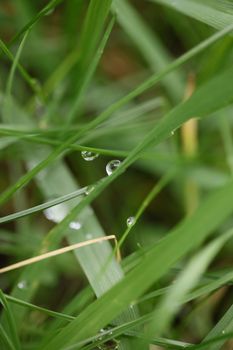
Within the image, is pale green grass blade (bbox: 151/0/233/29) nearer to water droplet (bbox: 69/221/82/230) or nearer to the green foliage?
the green foliage

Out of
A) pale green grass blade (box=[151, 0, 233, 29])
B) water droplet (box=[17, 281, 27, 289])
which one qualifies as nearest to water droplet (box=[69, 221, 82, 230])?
water droplet (box=[17, 281, 27, 289])

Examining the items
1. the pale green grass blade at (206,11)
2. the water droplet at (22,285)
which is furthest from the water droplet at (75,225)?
the pale green grass blade at (206,11)

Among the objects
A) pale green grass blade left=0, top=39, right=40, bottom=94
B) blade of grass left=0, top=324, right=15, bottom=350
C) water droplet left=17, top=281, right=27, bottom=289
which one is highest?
pale green grass blade left=0, top=39, right=40, bottom=94

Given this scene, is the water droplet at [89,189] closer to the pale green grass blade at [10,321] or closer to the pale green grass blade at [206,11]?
the pale green grass blade at [10,321]

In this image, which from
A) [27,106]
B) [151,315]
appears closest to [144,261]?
[151,315]

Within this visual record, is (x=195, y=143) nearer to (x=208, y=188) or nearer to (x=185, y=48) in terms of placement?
(x=208, y=188)
